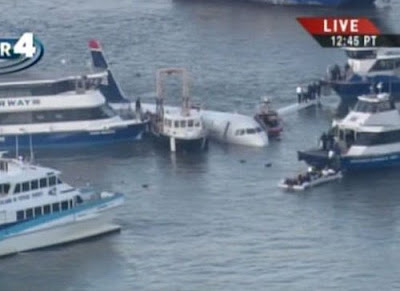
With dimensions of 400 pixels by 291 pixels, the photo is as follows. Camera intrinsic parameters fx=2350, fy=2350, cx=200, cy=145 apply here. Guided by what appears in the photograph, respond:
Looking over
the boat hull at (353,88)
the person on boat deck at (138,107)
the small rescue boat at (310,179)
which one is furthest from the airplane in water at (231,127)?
the boat hull at (353,88)

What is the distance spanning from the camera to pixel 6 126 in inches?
2771

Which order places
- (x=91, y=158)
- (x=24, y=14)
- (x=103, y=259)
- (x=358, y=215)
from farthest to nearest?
(x=24, y=14)
(x=91, y=158)
(x=358, y=215)
(x=103, y=259)

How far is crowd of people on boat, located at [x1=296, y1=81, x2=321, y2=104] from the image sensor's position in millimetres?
77250

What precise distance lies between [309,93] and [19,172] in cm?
2155

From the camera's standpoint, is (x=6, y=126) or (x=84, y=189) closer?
(x=84, y=189)

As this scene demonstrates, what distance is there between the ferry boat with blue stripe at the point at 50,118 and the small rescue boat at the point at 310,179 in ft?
26.0

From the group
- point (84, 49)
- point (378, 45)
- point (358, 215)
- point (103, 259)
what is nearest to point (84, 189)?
point (103, 259)

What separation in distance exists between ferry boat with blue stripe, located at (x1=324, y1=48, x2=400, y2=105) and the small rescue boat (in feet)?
41.9

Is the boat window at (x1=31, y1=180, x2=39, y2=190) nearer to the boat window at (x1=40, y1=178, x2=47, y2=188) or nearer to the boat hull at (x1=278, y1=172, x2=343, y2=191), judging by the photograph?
the boat window at (x1=40, y1=178, x2=47, y2=188)

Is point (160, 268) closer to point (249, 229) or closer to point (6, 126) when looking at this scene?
point (249, 229)

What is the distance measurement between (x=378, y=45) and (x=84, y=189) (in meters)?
20.4

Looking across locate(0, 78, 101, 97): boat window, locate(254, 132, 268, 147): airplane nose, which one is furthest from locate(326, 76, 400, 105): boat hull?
locate(0, 78, 101, 97): boat window

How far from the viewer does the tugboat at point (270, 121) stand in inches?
2830

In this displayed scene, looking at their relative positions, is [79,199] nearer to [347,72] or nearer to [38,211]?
[38,211]
